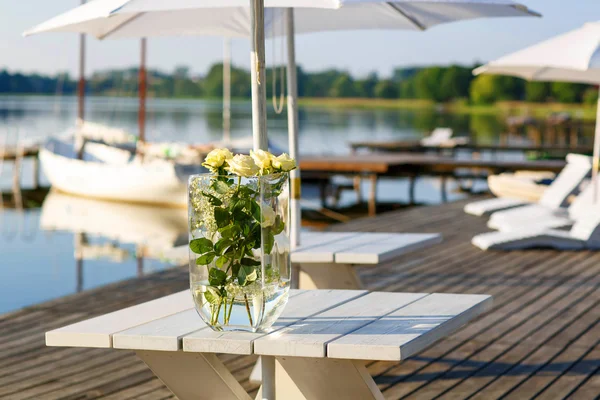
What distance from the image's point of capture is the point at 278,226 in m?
2.61

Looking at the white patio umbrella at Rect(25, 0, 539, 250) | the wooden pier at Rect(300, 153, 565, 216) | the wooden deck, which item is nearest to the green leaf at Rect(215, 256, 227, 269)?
the white patio umbrella at Rect(25, 0, 539, 250)

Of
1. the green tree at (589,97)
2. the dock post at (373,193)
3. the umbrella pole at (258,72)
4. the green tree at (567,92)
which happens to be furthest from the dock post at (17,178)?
the green tree at (567,92)

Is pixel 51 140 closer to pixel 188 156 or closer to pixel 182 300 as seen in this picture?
pixel 188 156

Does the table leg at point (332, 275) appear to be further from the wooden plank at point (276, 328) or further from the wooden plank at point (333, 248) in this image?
the wooden plank at point (276, 328)

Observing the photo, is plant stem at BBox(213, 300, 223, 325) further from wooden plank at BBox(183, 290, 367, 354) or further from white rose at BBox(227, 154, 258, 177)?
white rose at BBox(227, 154, 258, 177)

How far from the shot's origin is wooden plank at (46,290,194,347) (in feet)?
8.71

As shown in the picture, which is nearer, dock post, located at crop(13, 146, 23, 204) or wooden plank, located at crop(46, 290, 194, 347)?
wooden plank, located at crop(46, 290, 194, 347)

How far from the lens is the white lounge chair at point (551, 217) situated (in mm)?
8508

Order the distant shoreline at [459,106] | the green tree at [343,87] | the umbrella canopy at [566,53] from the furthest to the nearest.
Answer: the distant shoreline at [459,106]
the green tree at [343,87]
the umbrella canopy at [566,53]

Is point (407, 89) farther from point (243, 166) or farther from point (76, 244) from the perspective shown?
point (243, 166)

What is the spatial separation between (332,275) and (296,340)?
1.84m

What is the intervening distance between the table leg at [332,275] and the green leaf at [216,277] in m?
1.77

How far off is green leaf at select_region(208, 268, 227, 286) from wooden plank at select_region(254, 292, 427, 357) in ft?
0.63

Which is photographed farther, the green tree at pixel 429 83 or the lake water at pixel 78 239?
the green tree at pixel 429 83
